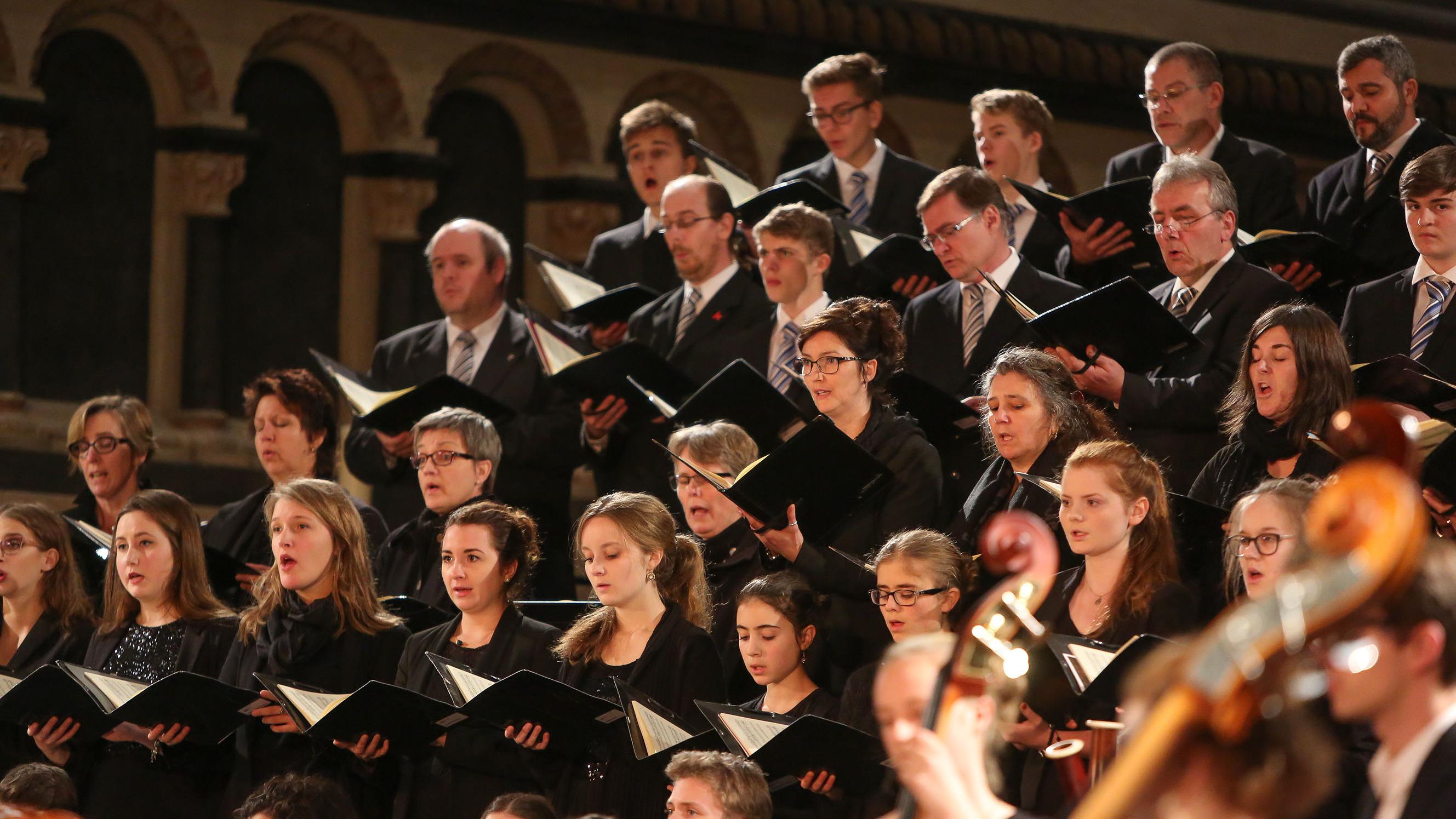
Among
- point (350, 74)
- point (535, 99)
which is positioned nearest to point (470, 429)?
point (350, 74)

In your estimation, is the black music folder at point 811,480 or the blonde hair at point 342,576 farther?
the blonde hair at point 342,576

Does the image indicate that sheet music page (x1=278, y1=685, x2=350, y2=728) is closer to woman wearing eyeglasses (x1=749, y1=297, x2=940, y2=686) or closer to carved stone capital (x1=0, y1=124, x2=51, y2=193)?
woman wearing eyeglasses (x1=749, y1=297, x2=940, y2=686)

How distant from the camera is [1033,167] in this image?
19.4ft

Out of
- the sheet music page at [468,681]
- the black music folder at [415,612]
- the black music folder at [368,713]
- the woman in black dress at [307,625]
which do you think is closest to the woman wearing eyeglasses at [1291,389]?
the sheet music page at [468,681]

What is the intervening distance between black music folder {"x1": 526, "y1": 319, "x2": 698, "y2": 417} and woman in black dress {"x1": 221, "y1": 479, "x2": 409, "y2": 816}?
0.80 m

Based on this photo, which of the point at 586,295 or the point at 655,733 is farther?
the point at 586,295

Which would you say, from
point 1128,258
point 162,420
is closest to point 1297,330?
point 1128,258

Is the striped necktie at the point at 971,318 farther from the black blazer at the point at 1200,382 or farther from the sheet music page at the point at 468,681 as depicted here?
the sheet music page at the point at 468,681

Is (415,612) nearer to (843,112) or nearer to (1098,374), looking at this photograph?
(1098,374)

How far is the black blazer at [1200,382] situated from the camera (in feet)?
14.4

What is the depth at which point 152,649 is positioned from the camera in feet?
15.0

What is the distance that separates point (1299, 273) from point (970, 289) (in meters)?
0.92

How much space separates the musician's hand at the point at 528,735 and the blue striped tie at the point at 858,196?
109 inches

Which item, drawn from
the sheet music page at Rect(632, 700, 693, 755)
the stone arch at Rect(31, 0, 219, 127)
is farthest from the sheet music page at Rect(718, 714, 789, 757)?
the stone arch at Rect(31, 0, 219, 127)
